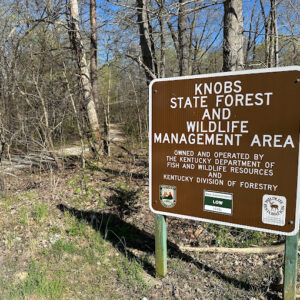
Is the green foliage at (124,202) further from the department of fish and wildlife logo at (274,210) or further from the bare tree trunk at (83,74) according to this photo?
the bare tree trunk at (83,74)

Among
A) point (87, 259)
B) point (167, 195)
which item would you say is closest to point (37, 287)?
point (87, 259)

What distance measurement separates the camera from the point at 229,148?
246cm

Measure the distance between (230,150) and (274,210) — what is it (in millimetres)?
603

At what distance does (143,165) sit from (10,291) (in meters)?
5.84

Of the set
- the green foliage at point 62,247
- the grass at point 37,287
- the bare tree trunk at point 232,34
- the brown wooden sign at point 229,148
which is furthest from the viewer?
the bare tree trunk at point 232,34

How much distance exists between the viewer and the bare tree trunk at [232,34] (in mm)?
4102

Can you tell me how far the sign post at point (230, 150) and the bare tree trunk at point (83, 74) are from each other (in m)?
6.15

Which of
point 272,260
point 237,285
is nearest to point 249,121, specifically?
point 237,285

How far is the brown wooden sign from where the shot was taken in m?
2.21

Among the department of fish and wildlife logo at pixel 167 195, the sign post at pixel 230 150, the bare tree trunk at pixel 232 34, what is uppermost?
the bare tree trunk at pixel 232 34

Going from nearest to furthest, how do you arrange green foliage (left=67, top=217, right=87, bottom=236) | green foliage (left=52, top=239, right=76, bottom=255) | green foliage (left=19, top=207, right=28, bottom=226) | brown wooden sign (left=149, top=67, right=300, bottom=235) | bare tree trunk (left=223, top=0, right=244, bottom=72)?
brown wooden sign (left=149, top=67, right=300, bottom=235) < green foliage (left=52, top=239, right=76, bottom=255) < green foliage (left=67, top=217, right=87, bottom=236) < bare tree trunk (left=223, top=0, right=244, bottom=72) < green foliage (left=19, top=207, right=28, bottom=226)

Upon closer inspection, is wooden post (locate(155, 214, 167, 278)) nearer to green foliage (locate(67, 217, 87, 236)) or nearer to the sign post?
the sign post

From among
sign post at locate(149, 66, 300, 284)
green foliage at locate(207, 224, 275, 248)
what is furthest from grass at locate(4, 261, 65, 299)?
green foliage at locate(207, 224, 275, 248)

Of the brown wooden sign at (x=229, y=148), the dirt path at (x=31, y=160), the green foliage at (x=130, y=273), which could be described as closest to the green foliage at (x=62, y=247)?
the green foliage at (x=130, y=273)
